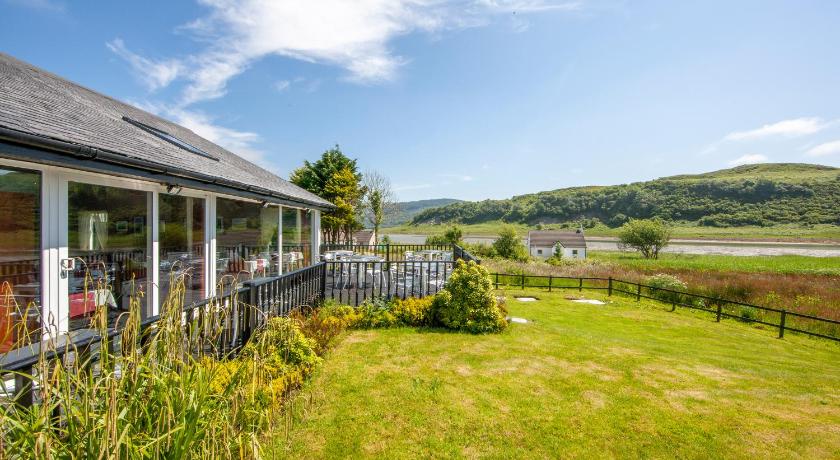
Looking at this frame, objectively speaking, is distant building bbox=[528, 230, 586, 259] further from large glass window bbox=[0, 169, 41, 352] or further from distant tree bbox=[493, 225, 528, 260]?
large glass window bbox=[0, 169, 41, 352]

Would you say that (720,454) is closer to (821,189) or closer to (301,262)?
(301,262)

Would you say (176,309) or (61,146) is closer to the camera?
(176,309)

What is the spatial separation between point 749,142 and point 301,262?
102 ft

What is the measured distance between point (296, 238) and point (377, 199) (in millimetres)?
19895

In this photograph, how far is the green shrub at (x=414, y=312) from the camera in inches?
309

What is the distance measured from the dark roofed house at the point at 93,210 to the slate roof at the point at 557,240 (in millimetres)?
38734

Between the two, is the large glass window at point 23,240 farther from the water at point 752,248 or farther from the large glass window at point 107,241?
the water at point 752,248

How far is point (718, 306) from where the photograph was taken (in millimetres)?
11688

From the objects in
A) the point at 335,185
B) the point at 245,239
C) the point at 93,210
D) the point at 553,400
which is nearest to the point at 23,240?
the point at 93,210

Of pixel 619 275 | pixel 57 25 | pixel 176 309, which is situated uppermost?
pixel 57 25

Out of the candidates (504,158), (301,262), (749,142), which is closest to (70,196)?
(301,262)

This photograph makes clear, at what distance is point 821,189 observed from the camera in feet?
266

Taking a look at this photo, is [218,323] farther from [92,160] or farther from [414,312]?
[414,312]

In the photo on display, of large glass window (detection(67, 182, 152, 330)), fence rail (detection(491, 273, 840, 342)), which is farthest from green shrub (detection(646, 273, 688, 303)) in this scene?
large glass window (detection(67, 182, 152, 330))
